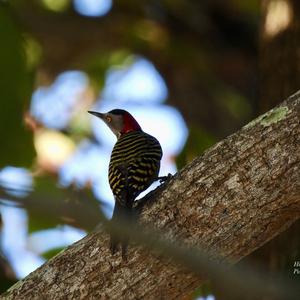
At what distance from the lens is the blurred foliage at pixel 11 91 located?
171cm

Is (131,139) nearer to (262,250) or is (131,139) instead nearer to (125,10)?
(262,250)

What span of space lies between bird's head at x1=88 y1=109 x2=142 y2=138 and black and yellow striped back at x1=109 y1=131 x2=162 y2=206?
1.38 meters

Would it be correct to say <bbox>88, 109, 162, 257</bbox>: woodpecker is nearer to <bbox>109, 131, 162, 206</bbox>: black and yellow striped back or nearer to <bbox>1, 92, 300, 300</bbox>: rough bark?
A: <bbox>109, 131, 162, 206</bbox>: black and yellow striped back

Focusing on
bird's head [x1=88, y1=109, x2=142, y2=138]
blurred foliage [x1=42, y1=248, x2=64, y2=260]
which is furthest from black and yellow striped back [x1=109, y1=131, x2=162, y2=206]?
bird's head [x1=88, y1=109, x2=142, y2=138]

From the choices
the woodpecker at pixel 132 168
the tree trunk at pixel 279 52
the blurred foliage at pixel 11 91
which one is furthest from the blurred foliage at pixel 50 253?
the blurred foliage at pixel 11 91

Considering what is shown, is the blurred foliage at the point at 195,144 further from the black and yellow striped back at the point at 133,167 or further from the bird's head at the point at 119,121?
the bird's head at the point at 119,121

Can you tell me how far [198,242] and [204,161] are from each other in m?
0.42

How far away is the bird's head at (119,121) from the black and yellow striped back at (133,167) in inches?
54.2

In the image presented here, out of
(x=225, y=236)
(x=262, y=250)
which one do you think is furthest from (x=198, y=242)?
(x=262, y=250)

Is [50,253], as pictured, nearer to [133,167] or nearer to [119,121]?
[133,167]

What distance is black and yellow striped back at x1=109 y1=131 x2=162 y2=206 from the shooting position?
13.4 feet

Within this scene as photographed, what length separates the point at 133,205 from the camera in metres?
3.82

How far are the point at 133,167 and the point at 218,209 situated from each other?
1.10 m

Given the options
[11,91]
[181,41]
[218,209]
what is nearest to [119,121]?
[181,41]
